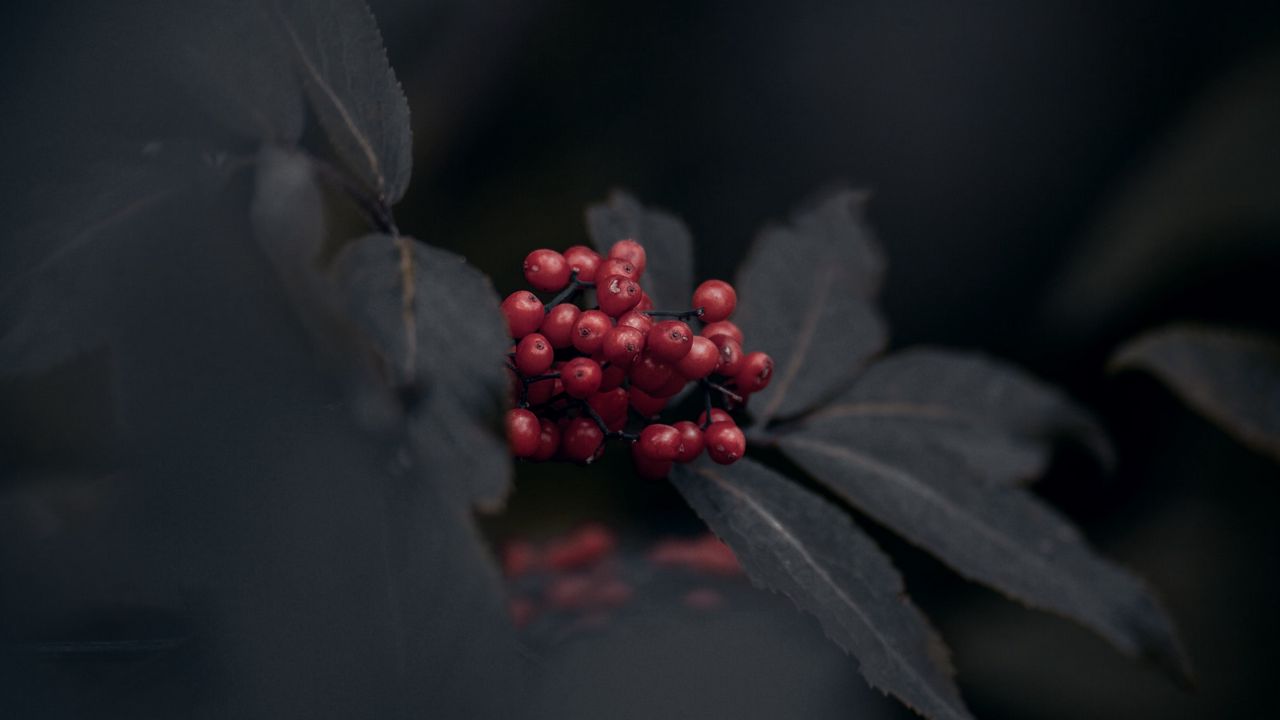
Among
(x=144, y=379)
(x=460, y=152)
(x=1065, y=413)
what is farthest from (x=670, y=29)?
(x=144, y=379)

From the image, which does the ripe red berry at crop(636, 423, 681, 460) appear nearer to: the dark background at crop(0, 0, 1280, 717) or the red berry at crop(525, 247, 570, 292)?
the red berry at crop(525, 247, 570, 292)

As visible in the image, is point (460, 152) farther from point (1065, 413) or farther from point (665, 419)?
point (1065, 413)

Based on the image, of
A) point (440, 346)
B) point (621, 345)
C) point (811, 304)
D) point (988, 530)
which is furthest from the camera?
point (811, 304)

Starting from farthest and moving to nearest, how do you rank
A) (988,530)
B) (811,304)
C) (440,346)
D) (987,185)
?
(987,185), (811,304), (988,530), (440,346)

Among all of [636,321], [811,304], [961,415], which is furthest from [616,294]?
[961,415]

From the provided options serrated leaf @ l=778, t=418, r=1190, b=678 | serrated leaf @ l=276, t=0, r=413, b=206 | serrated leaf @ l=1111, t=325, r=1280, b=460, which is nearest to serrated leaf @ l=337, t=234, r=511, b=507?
serrated leaf @ l=276, t=0, r=413, b=206

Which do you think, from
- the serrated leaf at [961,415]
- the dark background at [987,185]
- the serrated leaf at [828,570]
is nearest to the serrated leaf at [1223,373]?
the dark background at [987,185]

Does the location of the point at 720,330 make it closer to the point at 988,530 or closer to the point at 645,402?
the point at 645,402

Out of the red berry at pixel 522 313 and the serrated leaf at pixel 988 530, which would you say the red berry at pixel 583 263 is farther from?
the serrated leaf at pixel 988 530
